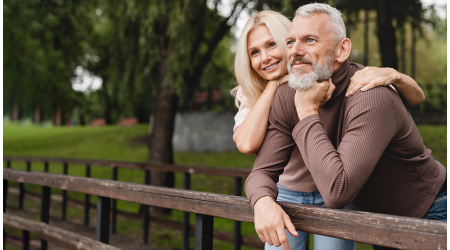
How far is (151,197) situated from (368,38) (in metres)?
8.30

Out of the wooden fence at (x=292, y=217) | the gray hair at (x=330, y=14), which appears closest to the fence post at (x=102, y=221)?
the wooden fence at (x=292, y=217)

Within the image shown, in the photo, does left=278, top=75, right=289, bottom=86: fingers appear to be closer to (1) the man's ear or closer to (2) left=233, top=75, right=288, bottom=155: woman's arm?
(2) left=233, top=75, right=288, bottom=155: woman's arm

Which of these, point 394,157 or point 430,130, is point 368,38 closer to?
point 430,130

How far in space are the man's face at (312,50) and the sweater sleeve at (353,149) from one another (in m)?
0.21

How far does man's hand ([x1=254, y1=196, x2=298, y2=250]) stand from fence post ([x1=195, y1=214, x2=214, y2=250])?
392 millimetres

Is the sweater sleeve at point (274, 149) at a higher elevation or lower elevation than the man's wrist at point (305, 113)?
lower

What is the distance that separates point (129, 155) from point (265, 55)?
1226 centimetres

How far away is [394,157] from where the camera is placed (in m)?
1.53

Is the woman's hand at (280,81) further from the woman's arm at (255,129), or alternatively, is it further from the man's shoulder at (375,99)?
the man's shoulder at (375,99)

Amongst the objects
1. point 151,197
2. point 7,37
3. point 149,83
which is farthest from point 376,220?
point 7,37

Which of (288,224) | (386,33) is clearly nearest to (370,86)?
(288,224)

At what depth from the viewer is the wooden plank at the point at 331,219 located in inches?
45.0

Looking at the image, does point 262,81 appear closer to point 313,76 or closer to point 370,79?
point 313,76

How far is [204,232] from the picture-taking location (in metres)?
1.78
